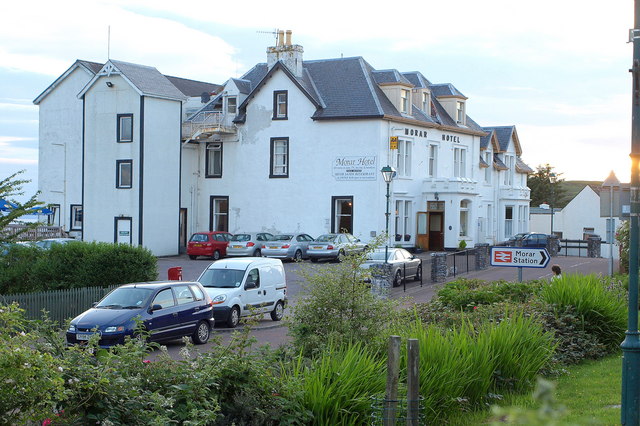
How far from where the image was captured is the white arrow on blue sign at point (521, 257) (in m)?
18.6

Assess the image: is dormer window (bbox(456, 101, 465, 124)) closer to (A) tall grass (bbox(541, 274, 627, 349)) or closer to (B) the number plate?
(A) tall grass (bbox(541, 274, 627, 349))

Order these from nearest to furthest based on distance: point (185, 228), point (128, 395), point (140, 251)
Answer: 1. point (128, 395)
2. point (140, 251)
3. point (185, 228)

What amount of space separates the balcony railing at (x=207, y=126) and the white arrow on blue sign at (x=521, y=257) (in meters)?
33.9

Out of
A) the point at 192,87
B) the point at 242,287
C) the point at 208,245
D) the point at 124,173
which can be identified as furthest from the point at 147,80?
the point at 242,287

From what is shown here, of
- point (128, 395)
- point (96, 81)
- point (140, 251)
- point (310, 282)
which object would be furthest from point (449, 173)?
point (128, 395)

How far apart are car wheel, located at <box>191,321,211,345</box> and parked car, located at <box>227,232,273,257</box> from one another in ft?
81.5

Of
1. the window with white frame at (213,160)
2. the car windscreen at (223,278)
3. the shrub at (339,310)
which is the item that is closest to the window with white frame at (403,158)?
the window with white frame at (213,160)

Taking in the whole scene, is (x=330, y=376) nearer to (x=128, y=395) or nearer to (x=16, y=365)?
(x=128, y=395)

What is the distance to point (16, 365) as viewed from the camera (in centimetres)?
630

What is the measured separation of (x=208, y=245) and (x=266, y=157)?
813cm

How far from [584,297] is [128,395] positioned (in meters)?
10.3

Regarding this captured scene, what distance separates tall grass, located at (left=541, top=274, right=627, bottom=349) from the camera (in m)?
15.2

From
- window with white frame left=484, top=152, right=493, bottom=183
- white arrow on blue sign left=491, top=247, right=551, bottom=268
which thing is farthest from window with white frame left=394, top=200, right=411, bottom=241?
white arrow on blue sign left=491, top=247, right=551, bottom=268

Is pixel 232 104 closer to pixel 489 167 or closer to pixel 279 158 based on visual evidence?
pixel 279 158
